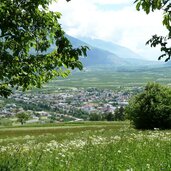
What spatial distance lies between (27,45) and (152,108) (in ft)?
127

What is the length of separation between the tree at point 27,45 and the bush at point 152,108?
36966 millimetres

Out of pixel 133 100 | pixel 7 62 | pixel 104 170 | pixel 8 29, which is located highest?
pixel 8 29

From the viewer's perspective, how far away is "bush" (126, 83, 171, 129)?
176ft

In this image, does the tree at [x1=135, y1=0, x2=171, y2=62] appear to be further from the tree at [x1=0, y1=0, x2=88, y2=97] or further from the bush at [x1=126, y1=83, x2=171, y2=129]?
the bush at [x1=126, y1=83, x2=171, y2=129]

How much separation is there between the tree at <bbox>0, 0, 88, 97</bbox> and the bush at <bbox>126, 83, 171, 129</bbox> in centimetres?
3697

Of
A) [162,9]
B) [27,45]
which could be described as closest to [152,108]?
[27,45]

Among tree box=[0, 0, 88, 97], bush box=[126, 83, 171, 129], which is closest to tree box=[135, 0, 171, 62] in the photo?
tree box=[0, 0, 88, 97]

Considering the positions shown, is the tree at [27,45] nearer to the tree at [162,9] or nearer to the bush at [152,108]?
the tree at [162,9]

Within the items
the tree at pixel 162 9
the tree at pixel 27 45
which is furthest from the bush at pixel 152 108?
the tree at pixel 162 9

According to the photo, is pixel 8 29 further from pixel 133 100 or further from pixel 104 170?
pixel 133 100

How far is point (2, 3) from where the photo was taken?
14.5m

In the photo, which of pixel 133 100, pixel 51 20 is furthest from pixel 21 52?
pixel 133 100

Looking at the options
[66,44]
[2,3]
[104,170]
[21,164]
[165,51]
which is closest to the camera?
[165,51]

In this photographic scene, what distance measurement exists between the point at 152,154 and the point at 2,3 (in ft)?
24.3
